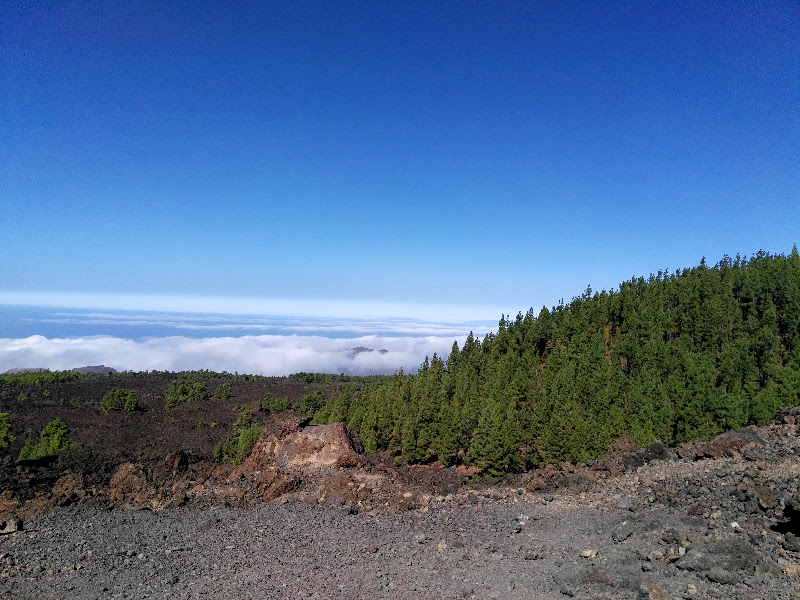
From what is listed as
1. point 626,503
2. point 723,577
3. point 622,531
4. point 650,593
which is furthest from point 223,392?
point 723,577

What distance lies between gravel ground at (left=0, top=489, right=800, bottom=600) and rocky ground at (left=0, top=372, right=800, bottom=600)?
71 millimetres

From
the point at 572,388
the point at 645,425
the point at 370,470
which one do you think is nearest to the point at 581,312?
the point at 572,388

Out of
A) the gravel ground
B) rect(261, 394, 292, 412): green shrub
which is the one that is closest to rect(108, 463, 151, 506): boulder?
the gravel ground

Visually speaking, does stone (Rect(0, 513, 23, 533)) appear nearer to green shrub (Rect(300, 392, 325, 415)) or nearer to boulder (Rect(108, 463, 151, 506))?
boulder (Rect(108, 463, 151, 506))

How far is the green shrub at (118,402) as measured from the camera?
80.1m

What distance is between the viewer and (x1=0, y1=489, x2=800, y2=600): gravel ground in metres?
13.3

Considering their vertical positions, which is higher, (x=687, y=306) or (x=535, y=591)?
(x=687, y=306)

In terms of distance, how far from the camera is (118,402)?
81.5 m

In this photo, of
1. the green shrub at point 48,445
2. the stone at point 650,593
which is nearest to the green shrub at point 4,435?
the green shrub at point 48,445

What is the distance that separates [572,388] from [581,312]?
26598 millimetres

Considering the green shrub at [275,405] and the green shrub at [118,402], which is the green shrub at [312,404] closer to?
the green shrub at [275,405]

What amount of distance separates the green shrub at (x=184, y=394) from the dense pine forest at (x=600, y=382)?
145ft

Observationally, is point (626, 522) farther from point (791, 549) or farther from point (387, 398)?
point (387, 398)

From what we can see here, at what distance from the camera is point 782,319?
7025 cm
